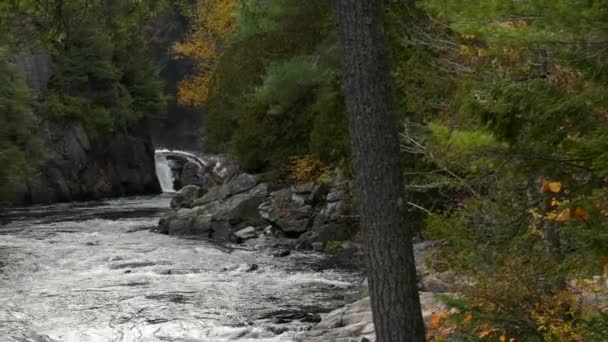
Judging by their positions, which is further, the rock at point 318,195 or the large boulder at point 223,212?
the large boulder at point 223,212

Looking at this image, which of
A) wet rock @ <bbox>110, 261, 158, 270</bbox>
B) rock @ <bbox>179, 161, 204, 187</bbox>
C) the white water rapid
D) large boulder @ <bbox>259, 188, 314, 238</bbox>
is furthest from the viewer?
the white water rapid

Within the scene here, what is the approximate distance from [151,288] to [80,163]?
28.2 metres

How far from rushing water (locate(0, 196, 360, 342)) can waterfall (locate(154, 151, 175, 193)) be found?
23.3 metres

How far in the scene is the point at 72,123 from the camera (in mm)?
43219

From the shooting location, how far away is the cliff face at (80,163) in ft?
133

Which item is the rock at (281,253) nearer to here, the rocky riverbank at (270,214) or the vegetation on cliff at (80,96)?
the rocky riverbank at (270,214)

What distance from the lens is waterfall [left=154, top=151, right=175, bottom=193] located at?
4862 centimetres

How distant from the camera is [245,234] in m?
23.2

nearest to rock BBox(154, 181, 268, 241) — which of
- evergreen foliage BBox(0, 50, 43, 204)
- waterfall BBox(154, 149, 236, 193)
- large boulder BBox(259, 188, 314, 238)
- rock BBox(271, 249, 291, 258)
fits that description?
large boulder BBox(259, 188, 314, 238)

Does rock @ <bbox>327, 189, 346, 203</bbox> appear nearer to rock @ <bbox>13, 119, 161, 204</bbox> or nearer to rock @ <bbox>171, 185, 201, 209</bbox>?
rock @ <bbox>171, 185, 201, 209</bbox>

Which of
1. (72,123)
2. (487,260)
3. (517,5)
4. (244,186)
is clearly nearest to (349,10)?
(517,5)

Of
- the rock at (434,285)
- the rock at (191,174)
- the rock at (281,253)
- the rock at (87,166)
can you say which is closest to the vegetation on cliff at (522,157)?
the rock at (434,285)

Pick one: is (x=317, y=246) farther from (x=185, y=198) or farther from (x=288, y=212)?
(x=185, y=198)

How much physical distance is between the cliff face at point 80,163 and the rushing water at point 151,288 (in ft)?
51.6
